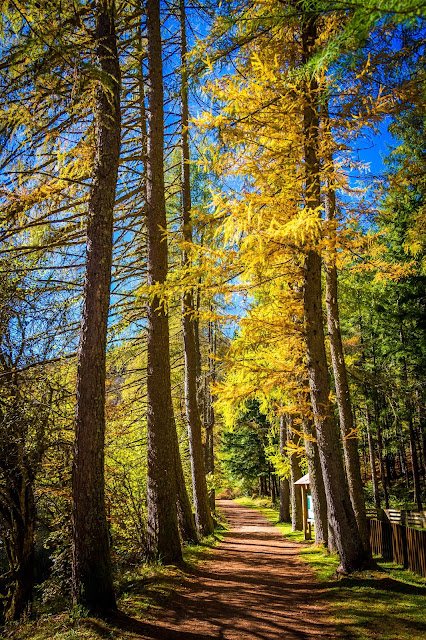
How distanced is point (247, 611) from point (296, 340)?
4519 millimetres

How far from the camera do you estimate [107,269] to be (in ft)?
18.2

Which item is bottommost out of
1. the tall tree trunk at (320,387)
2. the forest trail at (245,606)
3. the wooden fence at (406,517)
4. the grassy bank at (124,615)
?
the wooden fence at (406,517)

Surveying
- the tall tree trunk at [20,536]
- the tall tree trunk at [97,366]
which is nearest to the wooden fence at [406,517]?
the tall tree trunk at [20,536]

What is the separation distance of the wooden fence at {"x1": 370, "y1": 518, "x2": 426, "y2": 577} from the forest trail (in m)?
2.45

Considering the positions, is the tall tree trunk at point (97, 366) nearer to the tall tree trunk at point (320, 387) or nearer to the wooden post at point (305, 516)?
the tall tree trunk at point (320, 387)

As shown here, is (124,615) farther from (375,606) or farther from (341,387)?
(341,387)

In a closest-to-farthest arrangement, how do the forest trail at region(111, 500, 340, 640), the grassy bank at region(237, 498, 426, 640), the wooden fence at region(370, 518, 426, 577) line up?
1. the grassy bank at region(237, 498, 426, 640)
2. the forest trail at region(111, 500, 340, 640)
3. the wooden fence at region(370, 518, 426, 577)

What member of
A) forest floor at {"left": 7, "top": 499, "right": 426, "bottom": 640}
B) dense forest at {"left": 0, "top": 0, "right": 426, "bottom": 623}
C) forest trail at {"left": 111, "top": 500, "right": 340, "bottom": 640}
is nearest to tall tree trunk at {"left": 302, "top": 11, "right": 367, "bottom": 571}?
dense forest at {"left": 0, "top": 0, "right": 426, "bottom": 623}

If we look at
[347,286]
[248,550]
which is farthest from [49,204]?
[248,550]

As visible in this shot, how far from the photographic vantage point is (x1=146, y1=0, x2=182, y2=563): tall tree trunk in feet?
23.9

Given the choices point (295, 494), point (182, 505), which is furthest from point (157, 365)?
point (295, 494)

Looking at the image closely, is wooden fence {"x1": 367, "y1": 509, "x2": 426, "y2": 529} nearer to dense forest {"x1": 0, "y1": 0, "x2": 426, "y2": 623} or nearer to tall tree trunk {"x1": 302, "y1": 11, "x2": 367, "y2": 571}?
dense forest {"x1": 0, "y1": 0, "x2": 426, "y2": 623}

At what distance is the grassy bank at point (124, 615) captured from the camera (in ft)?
14.0

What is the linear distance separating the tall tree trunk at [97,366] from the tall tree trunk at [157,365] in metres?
1.79
